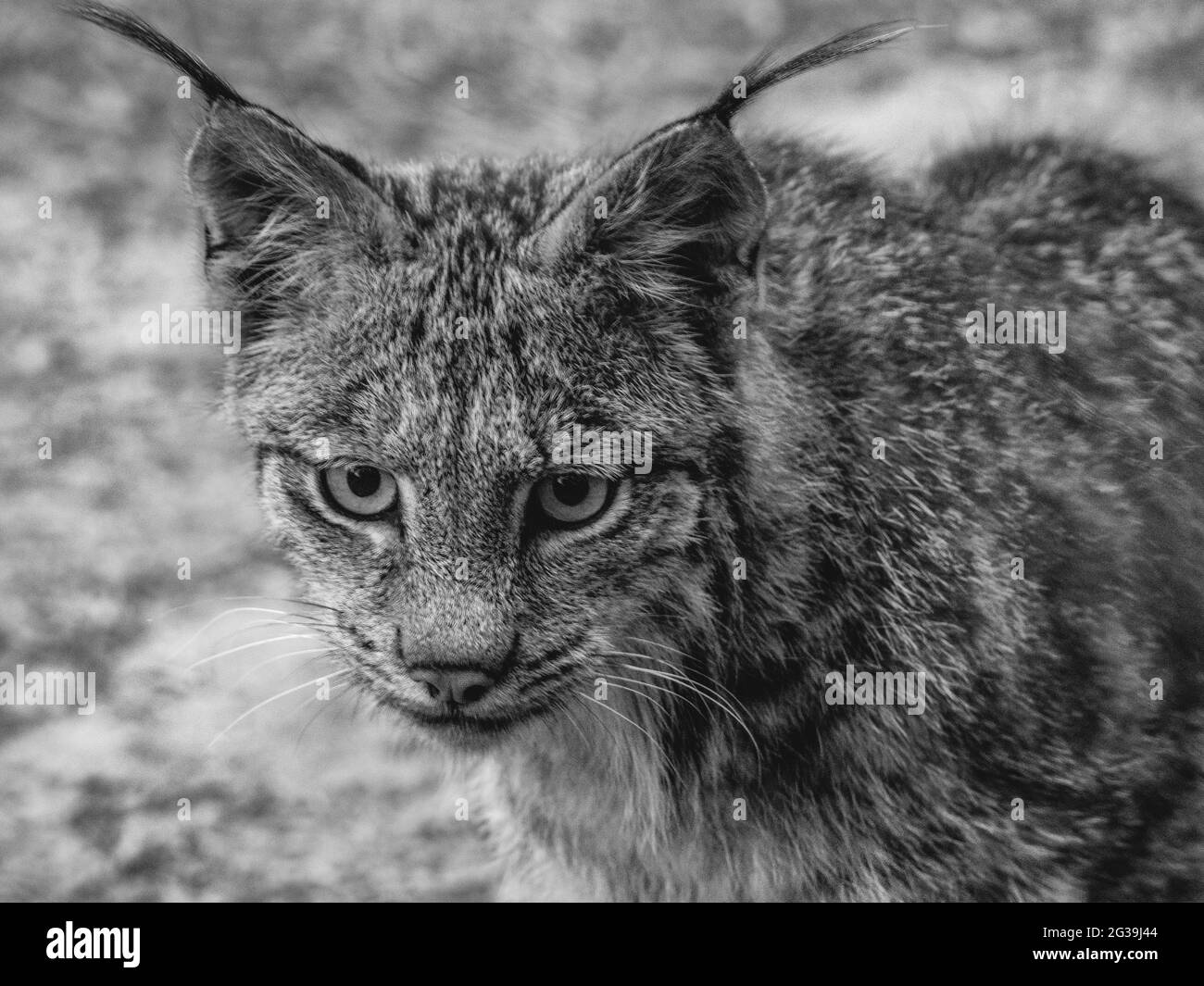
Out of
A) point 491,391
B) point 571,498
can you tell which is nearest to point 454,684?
point 571,498

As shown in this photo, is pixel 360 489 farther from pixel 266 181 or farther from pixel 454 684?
pixel 266 181

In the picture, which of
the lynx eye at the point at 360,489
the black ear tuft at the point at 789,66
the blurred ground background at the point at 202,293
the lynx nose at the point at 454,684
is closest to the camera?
the black ear tuft at the point at 789,66

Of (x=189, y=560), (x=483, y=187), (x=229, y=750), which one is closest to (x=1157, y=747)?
(x=483, y=187)

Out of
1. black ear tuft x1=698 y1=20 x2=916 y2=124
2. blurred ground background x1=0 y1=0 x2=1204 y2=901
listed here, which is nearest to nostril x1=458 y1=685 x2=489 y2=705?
blurred ground background x1=0 y1=0 x2=1204 y2=901

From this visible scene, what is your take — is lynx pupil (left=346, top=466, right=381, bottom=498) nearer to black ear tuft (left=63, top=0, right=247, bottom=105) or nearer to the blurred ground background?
the blurred ground background

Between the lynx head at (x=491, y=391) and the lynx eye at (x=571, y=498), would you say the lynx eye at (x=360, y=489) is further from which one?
the lynx eye at (x=571, y=498)

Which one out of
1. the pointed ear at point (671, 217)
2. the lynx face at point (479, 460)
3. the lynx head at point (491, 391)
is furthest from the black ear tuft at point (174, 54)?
the pointed ear at point (671, 217)

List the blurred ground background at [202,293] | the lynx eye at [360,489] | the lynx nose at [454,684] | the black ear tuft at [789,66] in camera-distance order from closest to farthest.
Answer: the black ear tuft at [789,66]
the lynx nose at [454,684]
the lynx eye at [360,489]
the blurred ground background at [202,293]
